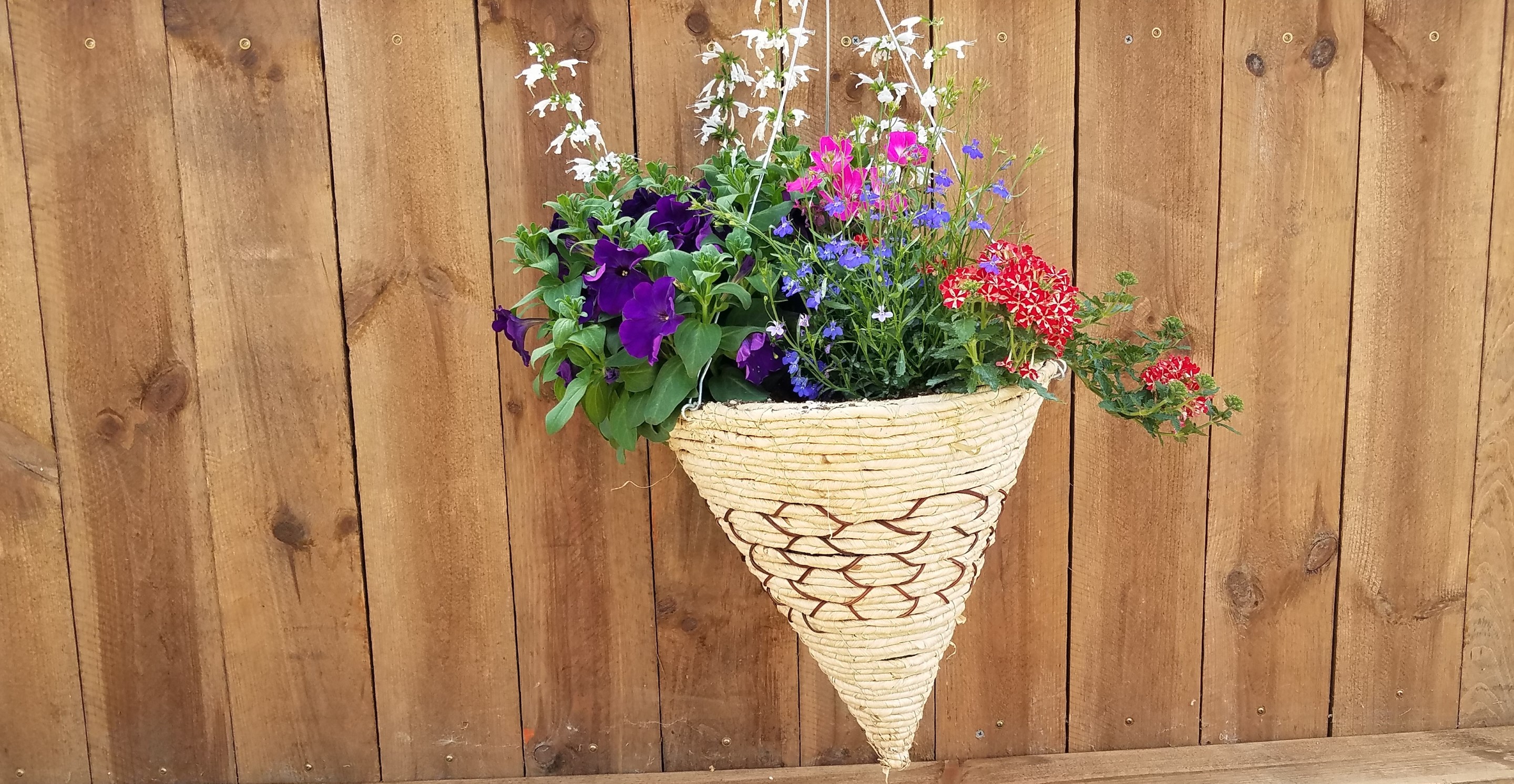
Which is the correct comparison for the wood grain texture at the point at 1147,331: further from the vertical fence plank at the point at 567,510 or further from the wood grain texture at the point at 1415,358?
the vertical fence plank at the point at 567,510

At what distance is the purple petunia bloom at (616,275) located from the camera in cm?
105

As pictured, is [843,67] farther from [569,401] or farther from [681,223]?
[569,401]

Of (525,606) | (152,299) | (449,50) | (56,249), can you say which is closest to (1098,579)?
(525,606)

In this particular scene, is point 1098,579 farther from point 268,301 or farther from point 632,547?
point 268,301

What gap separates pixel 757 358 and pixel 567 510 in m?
0.60

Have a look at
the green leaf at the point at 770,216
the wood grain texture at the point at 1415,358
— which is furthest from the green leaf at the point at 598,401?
the wood grain texture at the point at 1415,358

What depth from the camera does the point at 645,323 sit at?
1.02 metres

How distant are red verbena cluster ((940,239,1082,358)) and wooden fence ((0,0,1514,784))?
520 millimetres

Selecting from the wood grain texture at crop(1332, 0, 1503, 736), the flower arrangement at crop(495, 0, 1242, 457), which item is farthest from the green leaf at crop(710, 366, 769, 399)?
the wood grain texture at crop(1332, 0, 1503, 736)

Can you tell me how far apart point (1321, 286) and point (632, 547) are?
115cm

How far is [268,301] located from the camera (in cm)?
147

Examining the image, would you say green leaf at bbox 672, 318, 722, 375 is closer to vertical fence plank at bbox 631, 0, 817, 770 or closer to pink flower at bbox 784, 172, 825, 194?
pink flower at bbox 784, 172, 825, 194

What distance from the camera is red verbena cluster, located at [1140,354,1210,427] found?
112 centimetres

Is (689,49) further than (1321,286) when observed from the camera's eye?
No
